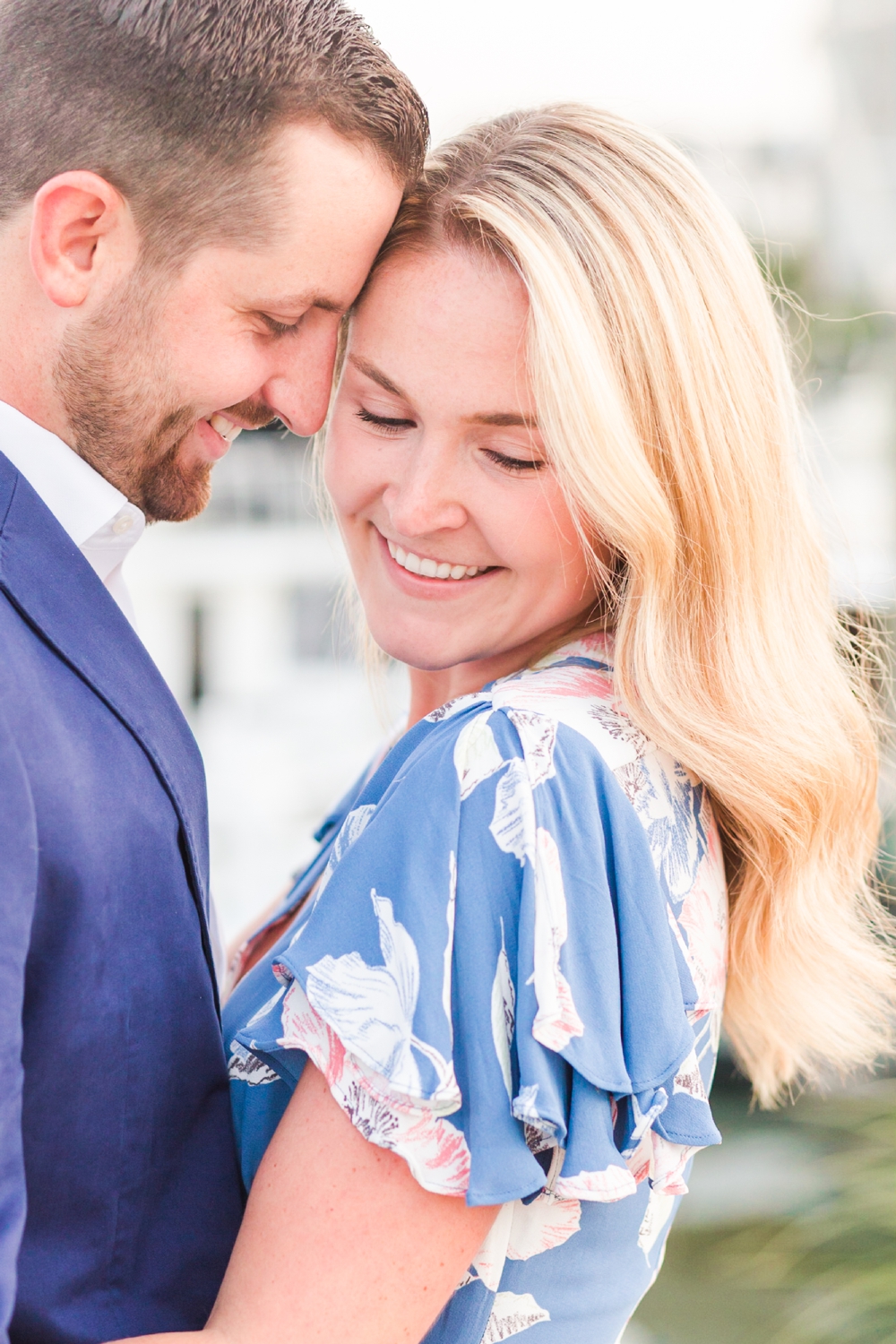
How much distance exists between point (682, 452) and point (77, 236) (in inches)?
30.9

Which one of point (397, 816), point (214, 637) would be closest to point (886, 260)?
point (214, 637)

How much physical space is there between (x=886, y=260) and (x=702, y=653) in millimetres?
8316

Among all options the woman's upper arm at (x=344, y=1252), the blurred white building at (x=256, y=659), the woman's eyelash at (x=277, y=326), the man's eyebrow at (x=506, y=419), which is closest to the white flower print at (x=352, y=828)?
the woman's upper arm at (x=344, y=1252)

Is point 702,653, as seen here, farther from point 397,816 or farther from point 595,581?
point 397,816

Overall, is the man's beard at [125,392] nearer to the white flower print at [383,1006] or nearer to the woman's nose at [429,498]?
the woman's nose at [429,498]

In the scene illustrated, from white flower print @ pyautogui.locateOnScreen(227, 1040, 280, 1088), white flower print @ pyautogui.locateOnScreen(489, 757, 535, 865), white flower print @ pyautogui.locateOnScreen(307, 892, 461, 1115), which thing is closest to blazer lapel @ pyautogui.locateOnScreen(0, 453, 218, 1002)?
white flower print @ pyautogui.locateOnScreen(227, 1040, 280, 1088)

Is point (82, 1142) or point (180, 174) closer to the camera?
point (82, 1142)

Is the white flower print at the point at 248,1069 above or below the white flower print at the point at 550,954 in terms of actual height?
below

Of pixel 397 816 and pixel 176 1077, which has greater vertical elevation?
pixel 397 816

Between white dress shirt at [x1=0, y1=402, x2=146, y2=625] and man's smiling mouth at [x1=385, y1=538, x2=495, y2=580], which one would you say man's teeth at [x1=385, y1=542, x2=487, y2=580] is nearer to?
man's smiling mouth at [x1=385, y1=538, x2=495, y2=580]

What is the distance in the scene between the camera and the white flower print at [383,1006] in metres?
1.09

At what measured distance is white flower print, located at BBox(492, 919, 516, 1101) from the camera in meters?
1.13

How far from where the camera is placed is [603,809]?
49.2 inches

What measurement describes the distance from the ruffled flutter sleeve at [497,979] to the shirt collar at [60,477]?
513 millimetres
